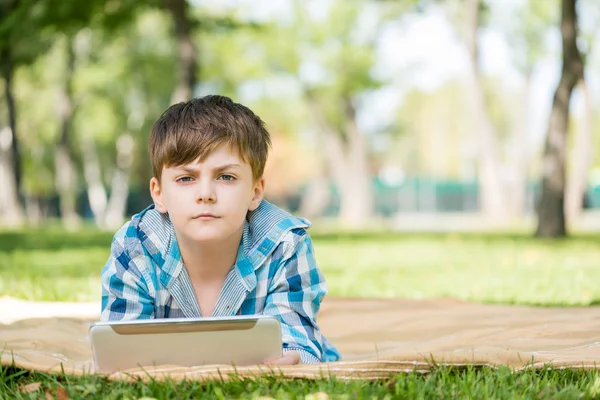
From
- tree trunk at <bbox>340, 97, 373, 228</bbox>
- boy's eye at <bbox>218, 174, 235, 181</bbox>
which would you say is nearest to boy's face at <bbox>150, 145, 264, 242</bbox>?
boy's eye at <bbox>218, 174, 235, 181</bbox>

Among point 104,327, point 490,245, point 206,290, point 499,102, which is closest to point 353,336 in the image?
point 206,290

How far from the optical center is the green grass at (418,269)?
5227mm

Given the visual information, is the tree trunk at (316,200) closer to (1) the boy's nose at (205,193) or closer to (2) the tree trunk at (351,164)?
(2) the tree trunk at (351,164)

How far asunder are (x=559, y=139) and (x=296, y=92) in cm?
2227

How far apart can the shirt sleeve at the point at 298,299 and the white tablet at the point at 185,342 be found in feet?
0.74

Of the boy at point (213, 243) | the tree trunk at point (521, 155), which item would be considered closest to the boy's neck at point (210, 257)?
the boy at point (213, 243)

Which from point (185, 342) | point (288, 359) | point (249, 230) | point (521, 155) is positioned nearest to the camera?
point (185, 342)

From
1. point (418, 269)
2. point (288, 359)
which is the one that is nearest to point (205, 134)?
point (288, 359)

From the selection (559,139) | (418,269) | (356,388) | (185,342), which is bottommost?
(418,269)

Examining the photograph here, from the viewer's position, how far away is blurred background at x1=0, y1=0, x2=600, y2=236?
11.5 m

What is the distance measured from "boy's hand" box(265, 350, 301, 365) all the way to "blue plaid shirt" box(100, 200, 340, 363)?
104 mm

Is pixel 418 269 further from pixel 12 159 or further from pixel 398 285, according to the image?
pixel 12 159

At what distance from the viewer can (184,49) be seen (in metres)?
12.5

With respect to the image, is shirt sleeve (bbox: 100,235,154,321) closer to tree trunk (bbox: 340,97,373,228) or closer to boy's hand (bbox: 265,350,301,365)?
boy's hand (bbox: 265,350,301,365)
